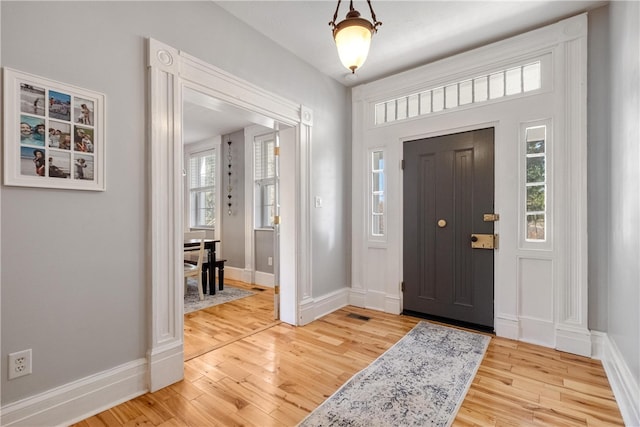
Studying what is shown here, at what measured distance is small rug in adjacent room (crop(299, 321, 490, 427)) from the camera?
173 cm

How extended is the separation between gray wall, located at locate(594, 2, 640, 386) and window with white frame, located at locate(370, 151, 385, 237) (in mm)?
2007

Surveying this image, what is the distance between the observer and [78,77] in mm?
1731

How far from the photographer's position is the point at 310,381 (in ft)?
6.94

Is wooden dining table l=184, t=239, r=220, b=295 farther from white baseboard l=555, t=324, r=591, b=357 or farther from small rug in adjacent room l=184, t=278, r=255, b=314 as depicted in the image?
white baseboard l=555, t=324, r=591, b=357

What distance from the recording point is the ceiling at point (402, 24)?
243cm

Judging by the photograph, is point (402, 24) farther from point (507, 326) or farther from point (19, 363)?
point (19, 363)

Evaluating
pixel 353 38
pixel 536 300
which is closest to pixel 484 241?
pixel 536 300

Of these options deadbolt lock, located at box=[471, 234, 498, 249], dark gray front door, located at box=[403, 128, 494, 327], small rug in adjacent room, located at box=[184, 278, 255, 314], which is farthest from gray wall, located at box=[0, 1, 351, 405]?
deadbolt lock, located at box=[471, 234, 498, 249]

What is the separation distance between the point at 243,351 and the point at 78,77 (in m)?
2.25

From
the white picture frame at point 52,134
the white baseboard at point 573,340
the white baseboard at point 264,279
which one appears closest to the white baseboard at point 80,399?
the white picture frame at point 52,134

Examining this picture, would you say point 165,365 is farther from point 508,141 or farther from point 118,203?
point 508,141

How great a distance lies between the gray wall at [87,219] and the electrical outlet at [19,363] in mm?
28

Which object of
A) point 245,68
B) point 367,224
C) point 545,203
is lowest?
point 367,224

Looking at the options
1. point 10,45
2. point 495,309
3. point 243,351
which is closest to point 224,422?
point 243,351
